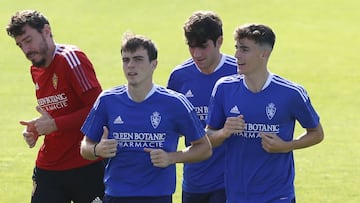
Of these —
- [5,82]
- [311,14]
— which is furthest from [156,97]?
[311,14]

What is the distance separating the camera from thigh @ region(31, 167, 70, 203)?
9.62m

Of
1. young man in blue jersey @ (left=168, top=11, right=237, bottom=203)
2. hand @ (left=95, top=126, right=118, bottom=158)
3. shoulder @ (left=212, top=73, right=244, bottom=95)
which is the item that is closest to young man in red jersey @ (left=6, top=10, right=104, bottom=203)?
young man in blue jersey @ (left=168, top=11, right=237, bottom=203)

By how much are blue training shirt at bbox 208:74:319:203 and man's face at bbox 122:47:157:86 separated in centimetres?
83

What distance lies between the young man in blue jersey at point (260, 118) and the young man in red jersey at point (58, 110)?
1.56 m

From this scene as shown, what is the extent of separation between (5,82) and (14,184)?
32.1 ft

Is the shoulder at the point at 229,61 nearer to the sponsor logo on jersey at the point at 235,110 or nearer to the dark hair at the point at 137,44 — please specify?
the sponsor logo on jersey at the point at 235,110

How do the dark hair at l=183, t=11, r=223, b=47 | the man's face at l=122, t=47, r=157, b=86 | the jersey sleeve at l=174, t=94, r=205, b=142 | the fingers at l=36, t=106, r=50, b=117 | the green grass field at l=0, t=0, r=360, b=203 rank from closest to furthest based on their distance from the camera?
the man's face at l=122, t=47, r=157, b=86
the jersey sleeve at l=174, t=94, r=205, b=142
the dark hair at l=183, t=11, r=223, b=47
the fingers at l=36, t=106, r=50, b=117
the green grass field at l=0, t=0, r=360, b=203

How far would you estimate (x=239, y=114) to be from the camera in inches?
326

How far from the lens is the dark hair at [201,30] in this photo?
8.90 meters

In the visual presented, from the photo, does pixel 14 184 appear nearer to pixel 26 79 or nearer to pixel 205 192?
pixel 205 192

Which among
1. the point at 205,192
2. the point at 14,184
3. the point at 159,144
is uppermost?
the point at 159,144

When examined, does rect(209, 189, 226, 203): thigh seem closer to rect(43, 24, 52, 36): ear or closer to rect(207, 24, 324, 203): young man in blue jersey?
rect(207, 24, 324, 203): young man in blue jersey

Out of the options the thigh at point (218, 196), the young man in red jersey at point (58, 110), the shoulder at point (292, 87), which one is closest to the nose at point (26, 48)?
the young man in red jersey at point (58, 110)

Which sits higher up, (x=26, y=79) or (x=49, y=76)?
(x=49, y=76)
